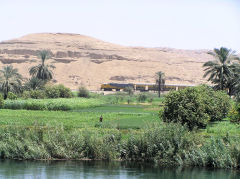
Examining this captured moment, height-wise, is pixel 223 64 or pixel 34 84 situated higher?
pixel 223 64

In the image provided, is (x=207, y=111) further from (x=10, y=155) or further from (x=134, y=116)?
(x=10, y=155)

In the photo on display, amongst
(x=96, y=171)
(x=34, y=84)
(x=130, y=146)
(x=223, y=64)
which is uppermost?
(x=223, y=64)

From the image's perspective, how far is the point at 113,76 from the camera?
614 feet

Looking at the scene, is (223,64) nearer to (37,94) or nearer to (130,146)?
(37,94)

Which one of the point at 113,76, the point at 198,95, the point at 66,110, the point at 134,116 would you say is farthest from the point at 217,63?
the point at 113,76

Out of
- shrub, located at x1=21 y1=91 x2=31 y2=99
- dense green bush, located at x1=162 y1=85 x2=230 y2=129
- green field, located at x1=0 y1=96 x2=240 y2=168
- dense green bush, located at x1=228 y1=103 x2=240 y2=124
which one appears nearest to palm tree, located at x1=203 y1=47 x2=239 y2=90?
dense green bush, located at x1=228 y1=103 x2=240 y2=124

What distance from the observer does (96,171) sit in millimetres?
30625

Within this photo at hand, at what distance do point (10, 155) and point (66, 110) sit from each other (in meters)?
31.2

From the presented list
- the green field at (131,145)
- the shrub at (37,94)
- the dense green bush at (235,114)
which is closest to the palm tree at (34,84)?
the shrub at (37,94)

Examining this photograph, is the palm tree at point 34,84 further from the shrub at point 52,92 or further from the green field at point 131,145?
the green field at point 131,145

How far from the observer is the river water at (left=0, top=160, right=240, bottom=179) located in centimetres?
2941

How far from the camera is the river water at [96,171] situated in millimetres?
29406

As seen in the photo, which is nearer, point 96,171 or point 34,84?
point 96,171

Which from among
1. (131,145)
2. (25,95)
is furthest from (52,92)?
(131,145)
